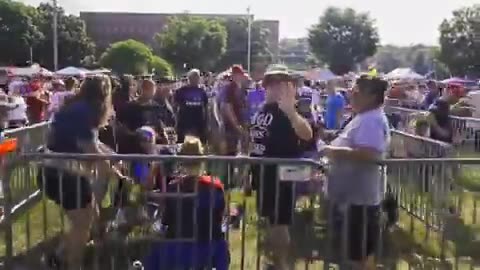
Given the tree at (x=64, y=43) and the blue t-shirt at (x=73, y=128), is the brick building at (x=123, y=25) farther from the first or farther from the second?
the blue t-shirt at (x=73, y=128)

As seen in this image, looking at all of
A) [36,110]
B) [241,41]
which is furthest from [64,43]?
[36,110]

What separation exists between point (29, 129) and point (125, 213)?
12.1 ft

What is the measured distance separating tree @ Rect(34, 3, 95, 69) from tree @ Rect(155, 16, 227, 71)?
10.6m

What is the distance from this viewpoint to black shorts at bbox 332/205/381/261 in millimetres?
6516

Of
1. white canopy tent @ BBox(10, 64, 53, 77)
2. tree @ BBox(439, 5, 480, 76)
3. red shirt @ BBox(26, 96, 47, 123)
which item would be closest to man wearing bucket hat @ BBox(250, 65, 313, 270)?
red shirt @ BBox(26, 96, 47, 123)

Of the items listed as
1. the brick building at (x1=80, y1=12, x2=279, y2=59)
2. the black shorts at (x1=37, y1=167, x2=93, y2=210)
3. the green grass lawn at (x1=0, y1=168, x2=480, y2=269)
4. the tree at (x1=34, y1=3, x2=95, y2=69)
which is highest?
the brick building at (x1=80, y1=12, x2=279, y2=59)

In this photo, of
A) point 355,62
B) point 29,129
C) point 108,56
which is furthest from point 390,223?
point 355,62

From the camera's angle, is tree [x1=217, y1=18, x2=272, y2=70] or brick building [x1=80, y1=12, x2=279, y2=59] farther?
brick building [x1=80, y1=12, x2=279, y2=59]

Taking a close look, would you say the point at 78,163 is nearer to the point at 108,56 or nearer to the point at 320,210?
the point at 320,210

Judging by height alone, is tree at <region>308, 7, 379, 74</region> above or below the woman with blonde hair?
above

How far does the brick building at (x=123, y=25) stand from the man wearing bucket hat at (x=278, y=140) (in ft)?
461

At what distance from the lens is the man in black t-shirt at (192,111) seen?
40.7ft

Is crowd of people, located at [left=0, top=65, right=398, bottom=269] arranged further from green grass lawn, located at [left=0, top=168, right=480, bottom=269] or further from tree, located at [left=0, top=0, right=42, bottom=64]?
tree, located at [left=0, top=0, right=42, bottom=64]

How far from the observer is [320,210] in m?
7.33
